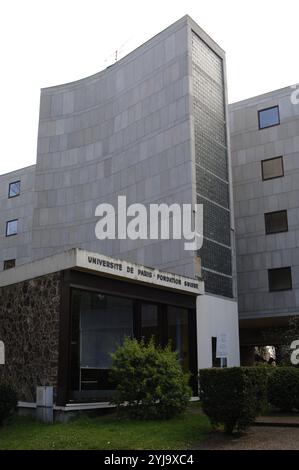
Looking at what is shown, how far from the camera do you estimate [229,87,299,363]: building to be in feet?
97.6

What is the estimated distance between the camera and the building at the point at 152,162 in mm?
23344

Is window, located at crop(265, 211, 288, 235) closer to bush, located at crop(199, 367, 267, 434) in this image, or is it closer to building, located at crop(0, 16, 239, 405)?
building, located at crop(0, 16, 239, 405)

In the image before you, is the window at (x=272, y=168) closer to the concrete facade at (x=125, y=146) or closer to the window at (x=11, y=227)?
the concrete facade at (x=125, y=146)

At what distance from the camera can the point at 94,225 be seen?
30.0 m

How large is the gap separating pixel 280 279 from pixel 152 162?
9.67 metres

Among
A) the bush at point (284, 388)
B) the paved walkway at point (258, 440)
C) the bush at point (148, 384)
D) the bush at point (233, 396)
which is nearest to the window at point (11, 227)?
the bush at point (148, 384)

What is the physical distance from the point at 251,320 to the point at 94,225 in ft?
33.7

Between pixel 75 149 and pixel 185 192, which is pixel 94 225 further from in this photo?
pixel 185 192

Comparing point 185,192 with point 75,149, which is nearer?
point 185,192

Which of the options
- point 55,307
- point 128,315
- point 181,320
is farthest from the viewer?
point 181,320

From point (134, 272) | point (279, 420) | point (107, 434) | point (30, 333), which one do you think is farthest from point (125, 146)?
point (107, 434)

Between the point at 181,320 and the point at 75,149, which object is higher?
the point at 75,149

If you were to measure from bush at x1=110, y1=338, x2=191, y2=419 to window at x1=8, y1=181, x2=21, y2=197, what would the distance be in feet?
97.9
